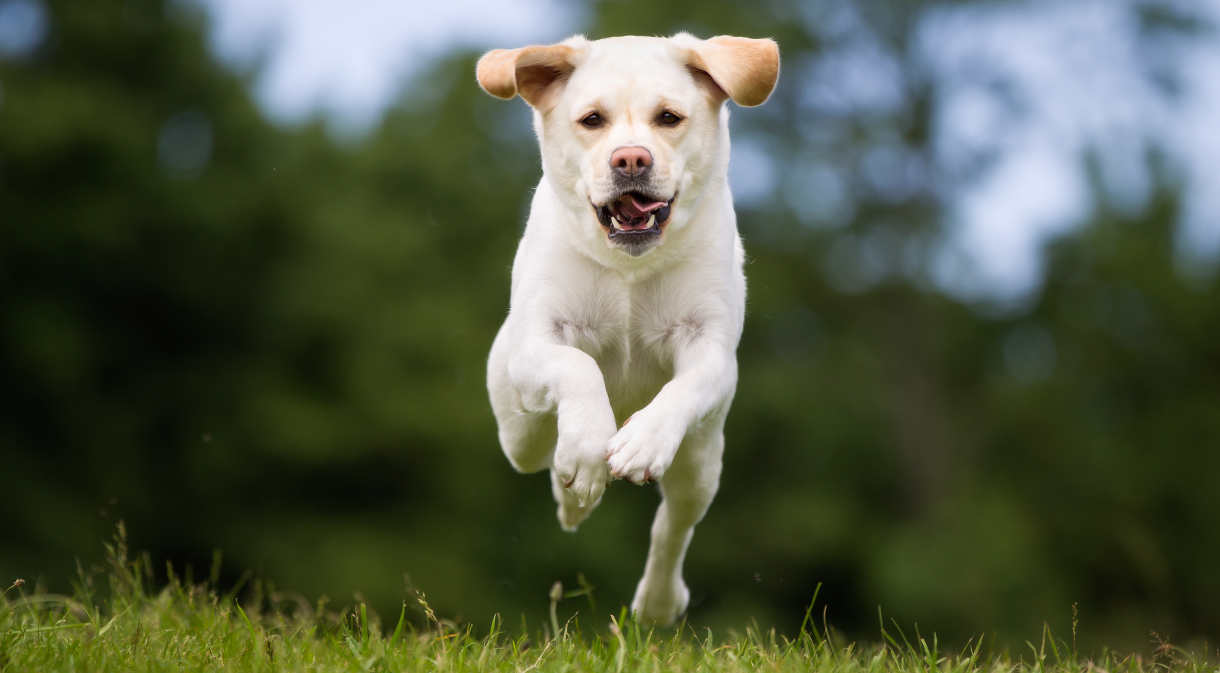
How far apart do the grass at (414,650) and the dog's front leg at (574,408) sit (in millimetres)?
555

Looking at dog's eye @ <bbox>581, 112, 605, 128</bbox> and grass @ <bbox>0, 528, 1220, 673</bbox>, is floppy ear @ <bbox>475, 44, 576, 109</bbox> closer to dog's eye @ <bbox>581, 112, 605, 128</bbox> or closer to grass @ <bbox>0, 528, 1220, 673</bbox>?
dog's eye @ <bbox>581, 112, 605, 128</bbox>

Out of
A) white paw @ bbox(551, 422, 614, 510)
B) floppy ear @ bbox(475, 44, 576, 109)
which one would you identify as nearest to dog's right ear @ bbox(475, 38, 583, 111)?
floppy ear @ bbox(475, 44, 576, 109)

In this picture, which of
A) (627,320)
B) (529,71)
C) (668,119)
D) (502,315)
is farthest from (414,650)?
(502,315)

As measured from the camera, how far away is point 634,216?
5.48 meters

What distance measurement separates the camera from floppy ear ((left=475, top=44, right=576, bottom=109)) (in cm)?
571

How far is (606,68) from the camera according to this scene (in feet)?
18.6

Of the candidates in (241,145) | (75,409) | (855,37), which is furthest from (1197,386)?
(75,409)

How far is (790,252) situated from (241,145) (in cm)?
980

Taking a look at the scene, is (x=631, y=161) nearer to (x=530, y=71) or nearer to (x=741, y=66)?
(x=741, y=66)

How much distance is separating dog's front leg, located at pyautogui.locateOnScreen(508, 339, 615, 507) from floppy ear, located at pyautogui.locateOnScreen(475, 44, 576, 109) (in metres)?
1.08

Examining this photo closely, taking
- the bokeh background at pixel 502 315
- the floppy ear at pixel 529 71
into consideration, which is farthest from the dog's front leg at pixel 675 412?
the bokeh background at pixel 502 315

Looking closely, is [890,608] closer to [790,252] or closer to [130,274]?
[790,252]

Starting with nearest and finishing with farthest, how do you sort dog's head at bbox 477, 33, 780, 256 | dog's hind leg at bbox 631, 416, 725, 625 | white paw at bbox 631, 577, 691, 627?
dog's head at bbox 477, 33, 780, 256 → dog's hind leg at bbox 631, 416, 725, 625 → white paw at bbox 631, 577, 691, 627

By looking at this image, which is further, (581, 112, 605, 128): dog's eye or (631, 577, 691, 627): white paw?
(631, 577, 691, 627): white paw
